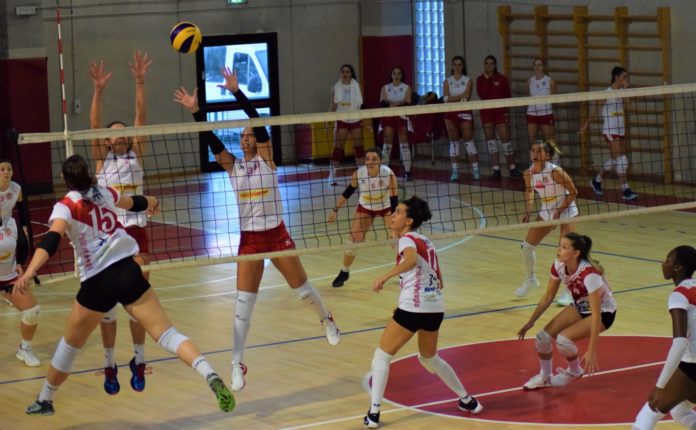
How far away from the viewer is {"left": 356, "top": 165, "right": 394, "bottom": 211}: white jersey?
12.4 meters

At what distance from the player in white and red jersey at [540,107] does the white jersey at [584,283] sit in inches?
445

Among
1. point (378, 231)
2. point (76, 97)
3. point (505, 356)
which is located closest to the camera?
point (505, 356)

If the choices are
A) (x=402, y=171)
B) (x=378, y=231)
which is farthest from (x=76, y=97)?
(x=378, y=231)

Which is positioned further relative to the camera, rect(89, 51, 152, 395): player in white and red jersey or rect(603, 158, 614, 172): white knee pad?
rect(603, 158, 614, 172): white knee pad

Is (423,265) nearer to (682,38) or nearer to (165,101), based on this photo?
(682,38)

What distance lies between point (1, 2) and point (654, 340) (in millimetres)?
13105

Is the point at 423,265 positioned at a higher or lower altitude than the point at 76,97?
lower

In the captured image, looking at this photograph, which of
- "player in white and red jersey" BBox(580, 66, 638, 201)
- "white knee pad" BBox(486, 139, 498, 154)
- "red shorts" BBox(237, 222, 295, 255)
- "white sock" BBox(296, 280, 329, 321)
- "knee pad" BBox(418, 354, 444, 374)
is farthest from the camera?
"white knee pad" BBox(486, 139, 498, 154)

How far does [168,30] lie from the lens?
22.1 m

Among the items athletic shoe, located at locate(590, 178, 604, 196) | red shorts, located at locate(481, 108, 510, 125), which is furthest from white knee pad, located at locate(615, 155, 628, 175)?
red shorts, located at locate(481, 108, 510, 125)

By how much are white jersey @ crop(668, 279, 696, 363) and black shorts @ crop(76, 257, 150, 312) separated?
3310 millimetres

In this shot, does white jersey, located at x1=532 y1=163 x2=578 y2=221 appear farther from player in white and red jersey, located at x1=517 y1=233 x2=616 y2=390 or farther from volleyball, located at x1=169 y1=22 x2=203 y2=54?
volleyball, located at x1=169 y1=22 x2=203 y2=54

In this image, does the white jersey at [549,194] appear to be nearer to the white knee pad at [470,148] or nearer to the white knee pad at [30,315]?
the white knee pad at [30,315]

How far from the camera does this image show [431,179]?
20953mm
